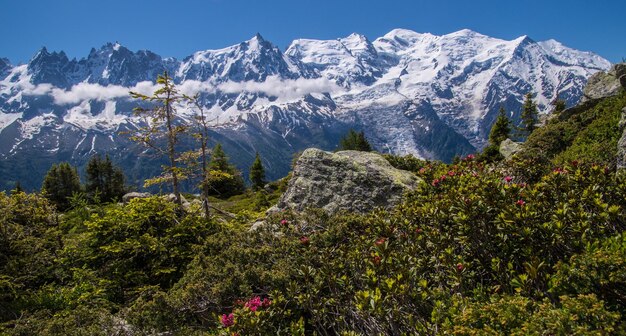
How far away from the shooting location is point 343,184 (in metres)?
12.7

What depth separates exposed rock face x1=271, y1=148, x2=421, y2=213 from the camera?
39.8 ft

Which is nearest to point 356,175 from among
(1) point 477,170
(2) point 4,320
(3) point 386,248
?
(1) point 477,170

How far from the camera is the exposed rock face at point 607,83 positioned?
27.8 meters

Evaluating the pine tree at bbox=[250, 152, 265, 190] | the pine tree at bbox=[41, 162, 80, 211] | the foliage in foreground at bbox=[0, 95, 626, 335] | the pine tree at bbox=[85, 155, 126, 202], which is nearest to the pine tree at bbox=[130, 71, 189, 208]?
the foliage in foreground at bbox=[0, 95, 626, 335]

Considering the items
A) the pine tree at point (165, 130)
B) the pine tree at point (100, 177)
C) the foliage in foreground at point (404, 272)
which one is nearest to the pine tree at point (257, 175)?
the pine tree at point (100, 177)

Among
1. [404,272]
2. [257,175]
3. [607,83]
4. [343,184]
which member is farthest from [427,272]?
[257,175]

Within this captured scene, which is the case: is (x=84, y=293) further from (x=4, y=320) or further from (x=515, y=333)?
(x=515, y=333)

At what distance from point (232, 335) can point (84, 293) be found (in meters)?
7.50

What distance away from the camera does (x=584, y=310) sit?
12.0ft

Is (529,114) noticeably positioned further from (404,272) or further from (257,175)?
(404,272)

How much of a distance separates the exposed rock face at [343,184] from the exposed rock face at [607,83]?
2433cm

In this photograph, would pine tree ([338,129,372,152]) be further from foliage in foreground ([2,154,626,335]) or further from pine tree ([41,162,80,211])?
foliage in foreground ([2,154,626,335])

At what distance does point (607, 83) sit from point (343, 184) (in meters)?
29.8

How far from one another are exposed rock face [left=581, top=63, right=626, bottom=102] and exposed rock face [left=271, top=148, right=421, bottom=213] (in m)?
24.3
